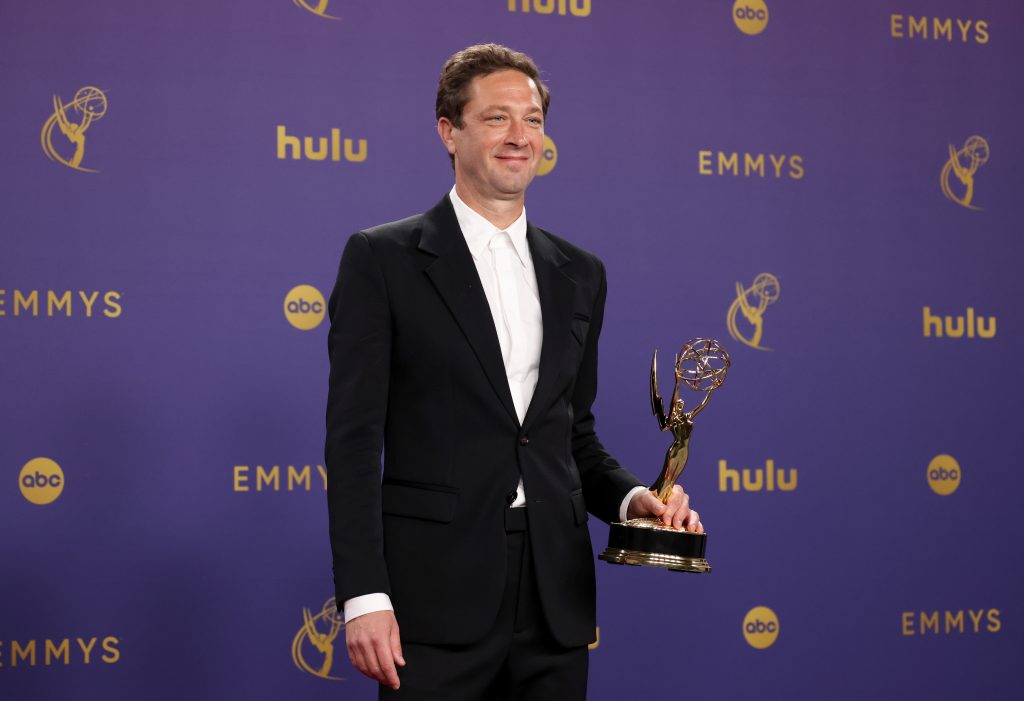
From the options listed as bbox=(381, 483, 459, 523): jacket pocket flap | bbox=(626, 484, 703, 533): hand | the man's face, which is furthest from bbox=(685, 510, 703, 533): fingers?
the man's face

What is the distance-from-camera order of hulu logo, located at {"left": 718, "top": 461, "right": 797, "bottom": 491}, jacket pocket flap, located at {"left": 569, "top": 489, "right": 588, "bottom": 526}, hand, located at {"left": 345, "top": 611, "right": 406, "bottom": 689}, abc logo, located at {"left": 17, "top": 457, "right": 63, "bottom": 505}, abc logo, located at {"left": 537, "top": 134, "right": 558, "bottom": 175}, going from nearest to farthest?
hand, located at {"left": 345, "top": 611, "right": 406, "bottom": 689} → jacket pocket flap, located at {"left": 569, "top": 489, "right": 588, "bottom": 526} → abc logo, located at {"left": 17, "top": 457, "right": 63, "bottom": 505} → abc logo, located at {"left": 537, "top": 134, "right": 558, "bottom": 175} → hulu logo, located at {"left": 718, "top": 461, "right": 797, "bottom": 491}

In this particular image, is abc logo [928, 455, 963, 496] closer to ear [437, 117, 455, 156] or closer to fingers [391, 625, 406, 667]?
ear [437, 117, 455, 156]

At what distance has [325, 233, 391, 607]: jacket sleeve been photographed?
1774 mm

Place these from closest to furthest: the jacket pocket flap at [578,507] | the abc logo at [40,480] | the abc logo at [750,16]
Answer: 1. the jacket pocket flap at [578,507]
2. the abc logo at [40,480]
3. the abc logo at [750,16]

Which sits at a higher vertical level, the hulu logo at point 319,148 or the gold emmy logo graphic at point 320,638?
the hulu logo at point 319,148

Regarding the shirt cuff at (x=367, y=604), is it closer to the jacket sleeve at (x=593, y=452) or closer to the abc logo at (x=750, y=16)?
the jacket sleeve at (x=593, y=452)

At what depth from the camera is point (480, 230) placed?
2.01 m

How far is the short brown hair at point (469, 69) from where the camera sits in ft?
6.67

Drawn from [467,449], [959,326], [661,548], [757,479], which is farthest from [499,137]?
[959,326]

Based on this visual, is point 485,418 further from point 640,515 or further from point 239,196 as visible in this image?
point 239,196

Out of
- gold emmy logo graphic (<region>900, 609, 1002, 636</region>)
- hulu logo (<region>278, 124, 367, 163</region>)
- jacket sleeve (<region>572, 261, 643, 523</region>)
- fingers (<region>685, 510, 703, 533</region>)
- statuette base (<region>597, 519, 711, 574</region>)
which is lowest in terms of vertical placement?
gold emmy logo graphic (<region>900, 609, 1002, 636</region>)

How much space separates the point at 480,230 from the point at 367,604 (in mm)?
674

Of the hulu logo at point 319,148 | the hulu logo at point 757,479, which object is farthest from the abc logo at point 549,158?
the hulu logo at point 757,479

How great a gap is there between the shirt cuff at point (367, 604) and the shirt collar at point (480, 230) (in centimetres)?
61
